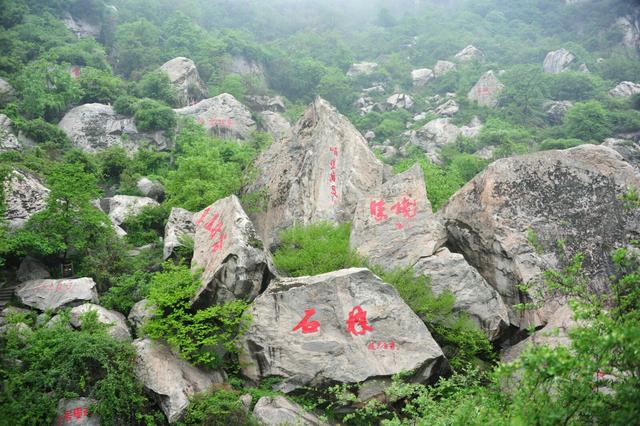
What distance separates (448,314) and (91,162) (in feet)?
48.5

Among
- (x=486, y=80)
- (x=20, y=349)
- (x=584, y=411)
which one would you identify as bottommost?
(x=486, y=80)

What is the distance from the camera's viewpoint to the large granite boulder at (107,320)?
31.5 ft

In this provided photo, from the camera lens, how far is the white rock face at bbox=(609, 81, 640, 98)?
34.4 m

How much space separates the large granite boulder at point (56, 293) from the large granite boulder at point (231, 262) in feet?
8.26

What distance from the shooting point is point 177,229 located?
42.4 ft

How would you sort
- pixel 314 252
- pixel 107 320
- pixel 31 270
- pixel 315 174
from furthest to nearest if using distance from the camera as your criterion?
pixel 315 174 → pixel 31 270 → pixel 314 252 → pixel 107 320

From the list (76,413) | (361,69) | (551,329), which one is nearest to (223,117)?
(361,69)

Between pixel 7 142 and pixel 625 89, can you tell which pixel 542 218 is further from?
pixel 625 89

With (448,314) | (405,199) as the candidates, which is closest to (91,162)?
(405,199)

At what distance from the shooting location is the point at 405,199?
1251cm

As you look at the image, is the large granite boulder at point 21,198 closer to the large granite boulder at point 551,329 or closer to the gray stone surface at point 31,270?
the gray stone surface at point 31,270

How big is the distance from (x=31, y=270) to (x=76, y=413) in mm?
5512

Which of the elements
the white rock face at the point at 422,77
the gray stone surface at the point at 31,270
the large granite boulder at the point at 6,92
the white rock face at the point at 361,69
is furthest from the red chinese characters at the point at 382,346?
the white rock face at the point at 422,77

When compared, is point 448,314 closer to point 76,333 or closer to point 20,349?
point 76,333
